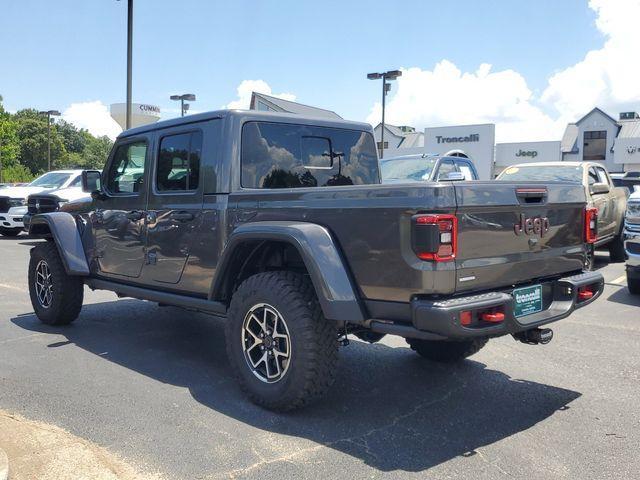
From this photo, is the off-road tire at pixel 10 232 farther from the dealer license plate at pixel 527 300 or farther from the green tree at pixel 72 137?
the green tree at pixel 72 137

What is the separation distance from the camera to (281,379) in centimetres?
388

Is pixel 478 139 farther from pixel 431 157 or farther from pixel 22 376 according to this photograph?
pixel 22 376

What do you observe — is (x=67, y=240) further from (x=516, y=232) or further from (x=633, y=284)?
(x=633, y=284)

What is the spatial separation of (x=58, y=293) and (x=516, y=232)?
4564 mm

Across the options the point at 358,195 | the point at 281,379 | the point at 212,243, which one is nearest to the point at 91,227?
the point at 212,243

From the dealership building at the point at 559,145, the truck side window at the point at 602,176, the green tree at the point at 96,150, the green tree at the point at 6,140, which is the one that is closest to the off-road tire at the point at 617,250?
the truck side window at the point at 602,176

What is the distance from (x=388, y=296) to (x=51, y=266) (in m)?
4.10

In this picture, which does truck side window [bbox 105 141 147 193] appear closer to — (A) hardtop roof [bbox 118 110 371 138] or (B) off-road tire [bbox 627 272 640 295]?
(A) hardtop roof [bbox 118 110 371 138]

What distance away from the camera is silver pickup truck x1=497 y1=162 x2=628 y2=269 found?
1032 cm

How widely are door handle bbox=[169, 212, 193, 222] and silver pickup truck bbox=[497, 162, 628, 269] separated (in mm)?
6769

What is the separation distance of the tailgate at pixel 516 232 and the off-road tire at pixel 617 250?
826 cm

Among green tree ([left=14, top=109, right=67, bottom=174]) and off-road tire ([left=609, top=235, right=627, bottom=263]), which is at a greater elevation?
green tree ([left=14, top=109, right=67, bottom=174])

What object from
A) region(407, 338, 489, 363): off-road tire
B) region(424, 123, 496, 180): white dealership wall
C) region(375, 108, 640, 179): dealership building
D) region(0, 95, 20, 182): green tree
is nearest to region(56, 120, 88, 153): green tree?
region(0, 95, 20, 182): green tree

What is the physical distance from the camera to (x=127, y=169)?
5.57 meters
